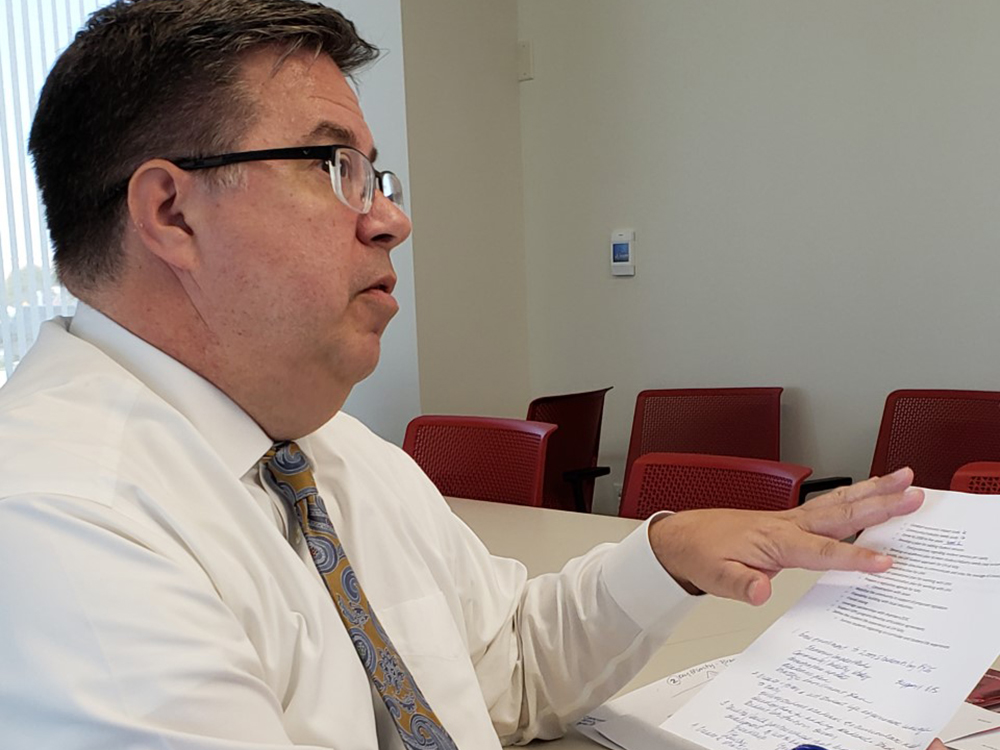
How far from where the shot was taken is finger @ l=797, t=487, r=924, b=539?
111 centimetres

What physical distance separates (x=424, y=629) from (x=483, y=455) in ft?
6.06

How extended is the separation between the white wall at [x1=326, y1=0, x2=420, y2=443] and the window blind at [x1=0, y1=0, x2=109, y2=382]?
3.75 feet

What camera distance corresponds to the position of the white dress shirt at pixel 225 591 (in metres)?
0.73

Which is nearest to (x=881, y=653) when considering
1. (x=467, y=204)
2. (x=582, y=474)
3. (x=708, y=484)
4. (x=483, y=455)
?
(x=708, y=484)

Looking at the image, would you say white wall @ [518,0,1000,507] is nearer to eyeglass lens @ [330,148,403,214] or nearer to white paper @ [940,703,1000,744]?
white paper @ [940,703,1000,744]

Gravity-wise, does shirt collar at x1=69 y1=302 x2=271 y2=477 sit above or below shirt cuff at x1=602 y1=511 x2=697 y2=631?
above

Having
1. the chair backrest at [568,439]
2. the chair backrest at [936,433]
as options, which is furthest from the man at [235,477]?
the chair backrest at [568,439]

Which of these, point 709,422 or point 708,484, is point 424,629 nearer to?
point 708,484

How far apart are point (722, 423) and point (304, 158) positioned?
307cm

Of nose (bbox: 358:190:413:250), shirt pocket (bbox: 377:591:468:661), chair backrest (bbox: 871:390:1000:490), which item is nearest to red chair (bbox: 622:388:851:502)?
chair backrest (bbox: 871:390:1000:490)

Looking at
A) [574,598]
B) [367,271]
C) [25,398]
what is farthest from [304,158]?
[574,598]

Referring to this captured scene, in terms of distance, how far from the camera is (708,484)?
241 centimetres

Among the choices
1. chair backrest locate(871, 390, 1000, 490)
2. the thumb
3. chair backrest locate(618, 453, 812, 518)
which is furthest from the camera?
chair backrest locate(871, 390, 1000, 490)

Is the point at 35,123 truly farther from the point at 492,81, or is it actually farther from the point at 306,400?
the point at 492,81
